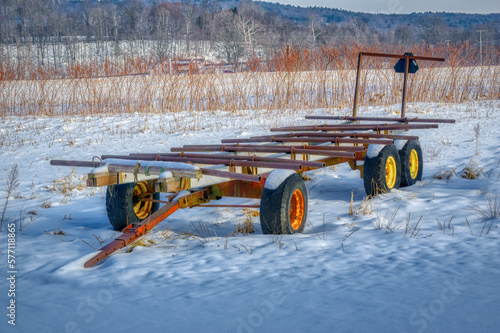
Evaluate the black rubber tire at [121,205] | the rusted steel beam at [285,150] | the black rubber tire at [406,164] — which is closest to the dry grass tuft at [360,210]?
the rusted steel beam at [285,150]

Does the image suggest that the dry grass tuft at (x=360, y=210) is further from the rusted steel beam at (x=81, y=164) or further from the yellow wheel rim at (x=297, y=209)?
the rusted steel beam at (x=81, y=164)

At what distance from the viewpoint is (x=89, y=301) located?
2.36 metres

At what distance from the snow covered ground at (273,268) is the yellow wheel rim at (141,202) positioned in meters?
0.21

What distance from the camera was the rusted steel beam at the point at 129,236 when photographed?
9.60 ft

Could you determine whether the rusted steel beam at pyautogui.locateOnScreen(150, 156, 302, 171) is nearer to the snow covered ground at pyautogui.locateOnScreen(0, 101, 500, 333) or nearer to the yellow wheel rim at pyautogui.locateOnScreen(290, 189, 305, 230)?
the yellow wheel rim at pyautogui.locateOnScreen(290, 189, 305, 230)

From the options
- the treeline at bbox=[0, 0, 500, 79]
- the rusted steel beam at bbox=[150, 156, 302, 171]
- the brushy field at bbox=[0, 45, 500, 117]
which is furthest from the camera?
the treeline at bbox=[0, 0, 500, 79]

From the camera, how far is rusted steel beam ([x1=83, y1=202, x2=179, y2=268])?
2.93 meters

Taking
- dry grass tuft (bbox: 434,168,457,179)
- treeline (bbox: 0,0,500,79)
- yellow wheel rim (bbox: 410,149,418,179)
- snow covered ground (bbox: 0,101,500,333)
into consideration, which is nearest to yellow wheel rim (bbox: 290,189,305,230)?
snow covered ground (bbox: 0,101,500,333)

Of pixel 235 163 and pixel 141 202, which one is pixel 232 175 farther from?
pixel 141 202

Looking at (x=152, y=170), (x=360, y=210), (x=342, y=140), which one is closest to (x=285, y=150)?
(x=342, y=140)

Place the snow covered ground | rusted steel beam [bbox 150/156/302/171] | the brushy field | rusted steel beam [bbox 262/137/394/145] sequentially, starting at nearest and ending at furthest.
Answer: the snow covered ground < rusted steel beam [bbox 150/156/302/171] < rusted steel beam [bbox 262/137/394/145] < the brushy field

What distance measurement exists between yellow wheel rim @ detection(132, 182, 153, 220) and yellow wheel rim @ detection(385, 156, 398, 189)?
251 cm

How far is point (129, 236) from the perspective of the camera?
3.10 meters

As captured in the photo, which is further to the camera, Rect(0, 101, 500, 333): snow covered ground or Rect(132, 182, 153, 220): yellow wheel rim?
Rect(132, 182, 153, 220): yellow wheel rim
